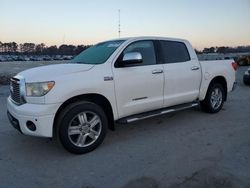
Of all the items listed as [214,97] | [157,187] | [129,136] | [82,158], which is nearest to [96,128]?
[82,158]

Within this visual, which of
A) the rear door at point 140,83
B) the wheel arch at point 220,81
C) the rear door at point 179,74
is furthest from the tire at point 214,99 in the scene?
the rear door at point 140,83

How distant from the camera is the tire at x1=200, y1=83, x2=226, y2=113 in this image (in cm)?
669

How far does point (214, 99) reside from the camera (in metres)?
6.88

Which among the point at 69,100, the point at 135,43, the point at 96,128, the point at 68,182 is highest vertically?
the point at 135,43

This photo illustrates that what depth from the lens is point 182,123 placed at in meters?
6.11

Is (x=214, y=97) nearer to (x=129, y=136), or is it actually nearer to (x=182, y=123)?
(x=182, y=123)

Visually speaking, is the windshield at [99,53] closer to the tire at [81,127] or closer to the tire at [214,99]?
the tire at [81,127]

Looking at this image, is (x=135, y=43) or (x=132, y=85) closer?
(x=132, y=85)

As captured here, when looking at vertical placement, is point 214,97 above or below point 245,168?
above

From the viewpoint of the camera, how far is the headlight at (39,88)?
4.11 meters

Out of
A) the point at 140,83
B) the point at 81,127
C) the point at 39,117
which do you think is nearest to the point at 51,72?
the point at 39,117

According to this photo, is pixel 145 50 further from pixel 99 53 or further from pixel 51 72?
pixel 51 72

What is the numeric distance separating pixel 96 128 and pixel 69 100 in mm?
664

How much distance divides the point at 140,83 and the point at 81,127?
1.36 meters
